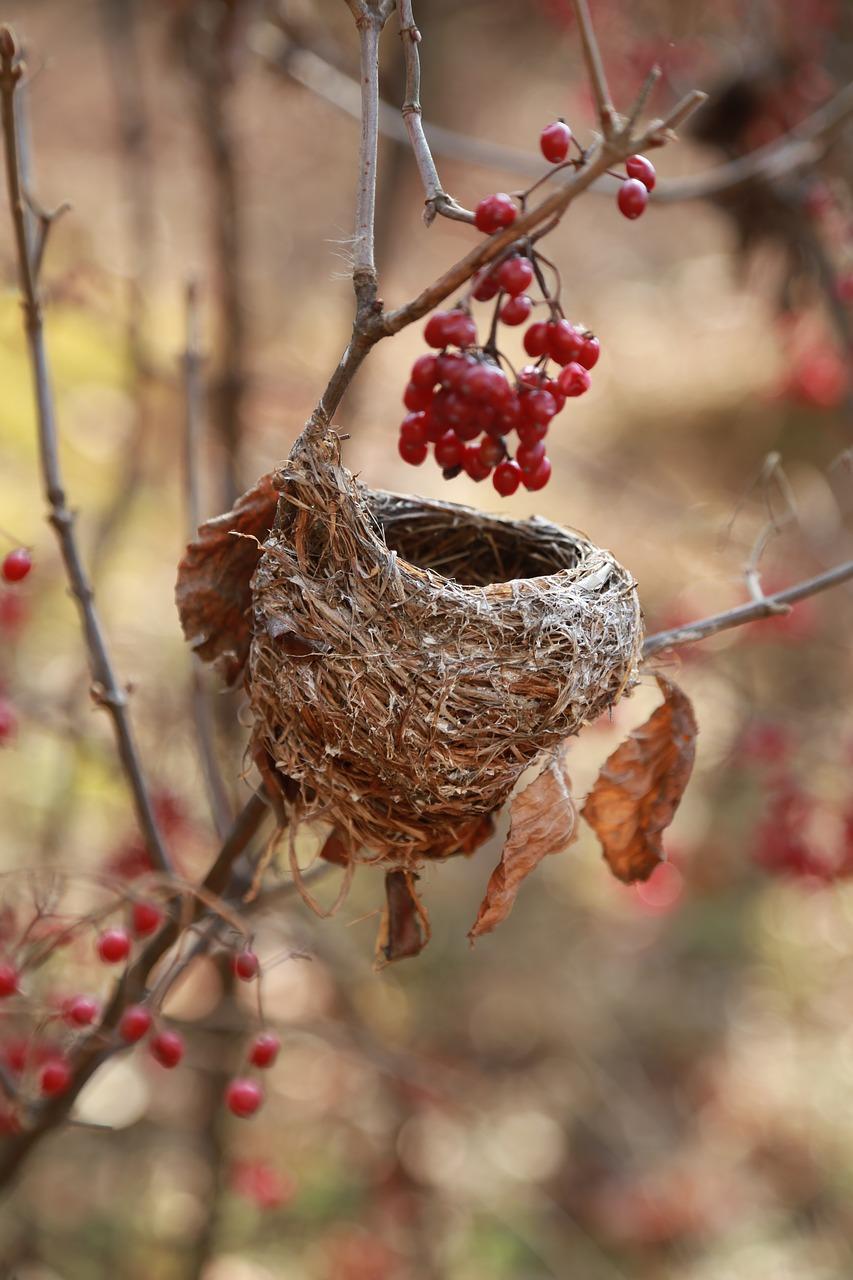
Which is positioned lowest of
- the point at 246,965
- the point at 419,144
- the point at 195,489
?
the point at 246,965

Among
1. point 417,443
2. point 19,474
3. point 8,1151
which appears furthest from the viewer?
point 19,474

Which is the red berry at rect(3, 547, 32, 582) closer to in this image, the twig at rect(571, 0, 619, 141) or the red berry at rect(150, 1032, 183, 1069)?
the red berry at rect(150, 1032, 183, 1069)

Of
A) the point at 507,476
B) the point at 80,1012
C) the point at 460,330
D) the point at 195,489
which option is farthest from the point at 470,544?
the point at 80,1012

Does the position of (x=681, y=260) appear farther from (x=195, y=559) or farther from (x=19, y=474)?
(x=195, y=559)

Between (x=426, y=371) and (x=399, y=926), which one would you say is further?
(x=399, y=926)

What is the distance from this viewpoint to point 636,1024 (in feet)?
16.8

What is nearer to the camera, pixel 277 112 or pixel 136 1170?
pixel 136 1170

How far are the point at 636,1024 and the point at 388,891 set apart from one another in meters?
4.18

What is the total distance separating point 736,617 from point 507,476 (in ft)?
1.22

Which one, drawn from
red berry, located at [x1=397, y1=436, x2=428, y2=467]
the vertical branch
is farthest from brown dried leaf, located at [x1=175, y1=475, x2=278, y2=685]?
the vertical branch

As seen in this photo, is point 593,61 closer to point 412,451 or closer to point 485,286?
point 485,286

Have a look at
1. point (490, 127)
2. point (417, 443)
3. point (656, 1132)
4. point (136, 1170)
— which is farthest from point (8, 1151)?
point (490, 127)

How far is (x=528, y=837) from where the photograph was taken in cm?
118

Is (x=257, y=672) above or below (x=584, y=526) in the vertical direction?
below
